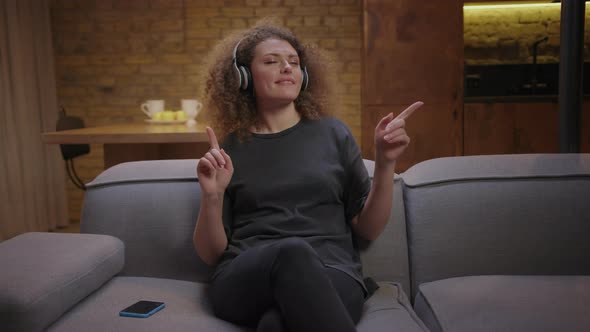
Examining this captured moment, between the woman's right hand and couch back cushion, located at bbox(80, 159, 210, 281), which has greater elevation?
the woman's right hand

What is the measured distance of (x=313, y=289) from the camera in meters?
1.24

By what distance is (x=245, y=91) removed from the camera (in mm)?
1833

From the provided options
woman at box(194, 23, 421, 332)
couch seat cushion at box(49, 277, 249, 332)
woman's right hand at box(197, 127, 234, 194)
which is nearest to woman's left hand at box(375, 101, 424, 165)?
woman at box(194, 23, 421, 332)

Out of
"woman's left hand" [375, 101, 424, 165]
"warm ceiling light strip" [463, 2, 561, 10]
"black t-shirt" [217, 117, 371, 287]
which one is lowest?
"black t-shirt" [217, 117, 371, 287]

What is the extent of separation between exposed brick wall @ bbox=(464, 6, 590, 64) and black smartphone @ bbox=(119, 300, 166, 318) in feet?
13.3

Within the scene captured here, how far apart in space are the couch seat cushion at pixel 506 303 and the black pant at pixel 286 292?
21 cm

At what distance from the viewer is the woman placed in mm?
1369

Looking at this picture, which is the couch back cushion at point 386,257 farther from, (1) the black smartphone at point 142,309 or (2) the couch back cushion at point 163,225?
(1) the black smartphone at point 142,309

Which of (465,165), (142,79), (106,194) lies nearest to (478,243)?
(465,165)

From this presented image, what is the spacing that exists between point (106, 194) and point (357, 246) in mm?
811

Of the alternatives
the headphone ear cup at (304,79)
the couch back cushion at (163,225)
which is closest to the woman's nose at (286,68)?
the headphone ear cup at (304,79)

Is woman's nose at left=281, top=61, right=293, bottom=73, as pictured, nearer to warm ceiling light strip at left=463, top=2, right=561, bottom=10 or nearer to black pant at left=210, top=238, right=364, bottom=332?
black pant at left=210, top=238, right=364, bottom=332

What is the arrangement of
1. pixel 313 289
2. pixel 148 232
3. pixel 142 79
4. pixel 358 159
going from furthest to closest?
pixel 142 79 < pixel 148 232 < pixel 358 159 < pixel 313 289

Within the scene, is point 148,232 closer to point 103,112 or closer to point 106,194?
point 106,194
